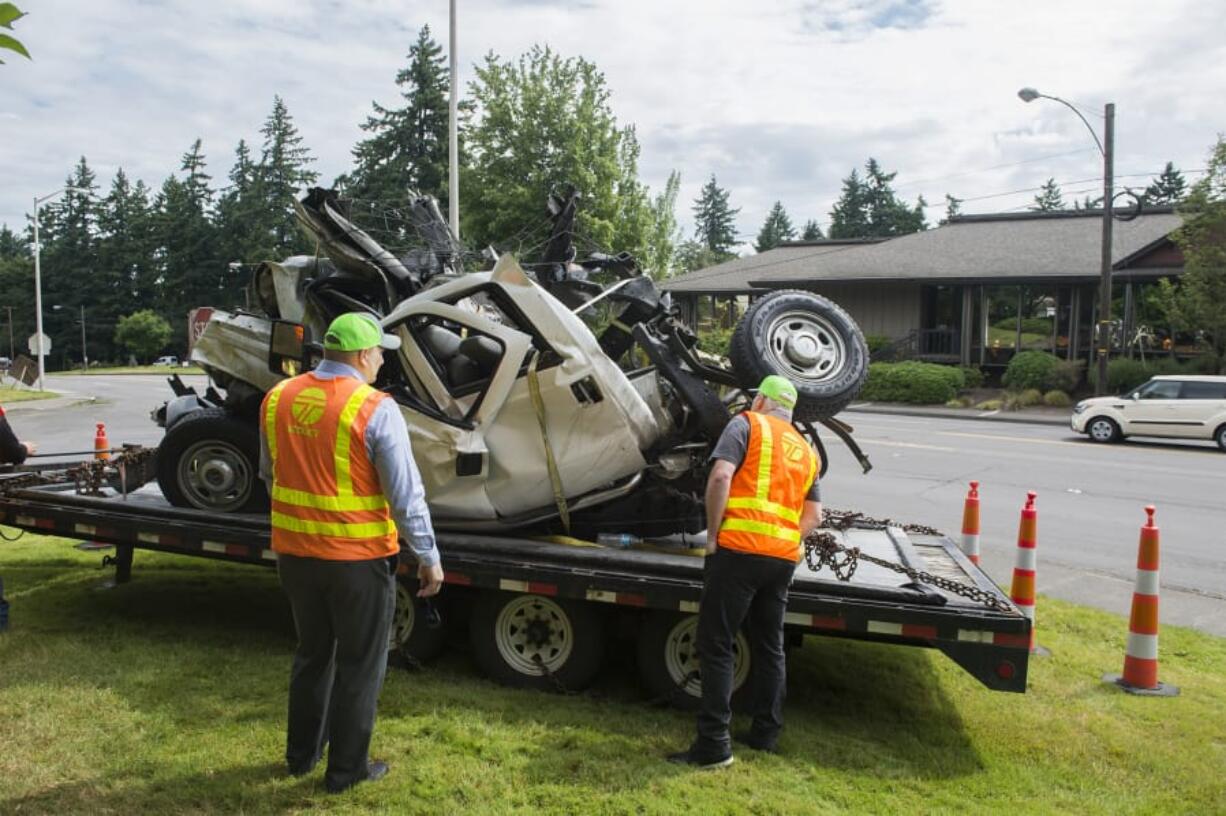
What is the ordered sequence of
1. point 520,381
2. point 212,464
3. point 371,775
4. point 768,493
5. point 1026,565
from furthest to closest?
1. point 1026,565
2. point 212,464
3. point 520,381
4. point 768,493
5. point 371,775

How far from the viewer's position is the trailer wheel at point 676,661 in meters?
4.98

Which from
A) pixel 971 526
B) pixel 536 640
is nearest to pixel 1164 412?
pixel 971 526

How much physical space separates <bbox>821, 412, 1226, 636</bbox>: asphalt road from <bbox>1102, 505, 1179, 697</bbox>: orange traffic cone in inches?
46.0

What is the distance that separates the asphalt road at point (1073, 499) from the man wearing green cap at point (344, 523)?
4971mm

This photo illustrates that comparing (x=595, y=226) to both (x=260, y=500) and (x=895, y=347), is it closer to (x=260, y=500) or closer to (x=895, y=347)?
(x=895, y=347)

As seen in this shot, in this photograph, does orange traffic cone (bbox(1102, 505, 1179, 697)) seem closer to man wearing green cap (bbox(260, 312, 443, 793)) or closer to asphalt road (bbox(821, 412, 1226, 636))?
asphalt road (bbox(821, 412, 1226, 636))

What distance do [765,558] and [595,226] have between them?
24859 millimetres

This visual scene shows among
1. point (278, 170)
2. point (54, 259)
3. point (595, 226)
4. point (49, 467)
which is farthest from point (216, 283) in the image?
point (49, 467)

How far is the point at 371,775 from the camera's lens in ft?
13.0

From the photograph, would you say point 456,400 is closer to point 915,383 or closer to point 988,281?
point 915,383

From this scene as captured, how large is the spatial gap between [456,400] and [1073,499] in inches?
377

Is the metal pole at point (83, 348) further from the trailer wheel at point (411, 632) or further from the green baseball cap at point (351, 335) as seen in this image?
the green baseball cap at point (351, 335)

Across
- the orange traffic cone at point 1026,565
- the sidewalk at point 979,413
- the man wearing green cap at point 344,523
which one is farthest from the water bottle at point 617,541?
the sidewalk at point 979,413

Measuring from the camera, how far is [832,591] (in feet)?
15.9
